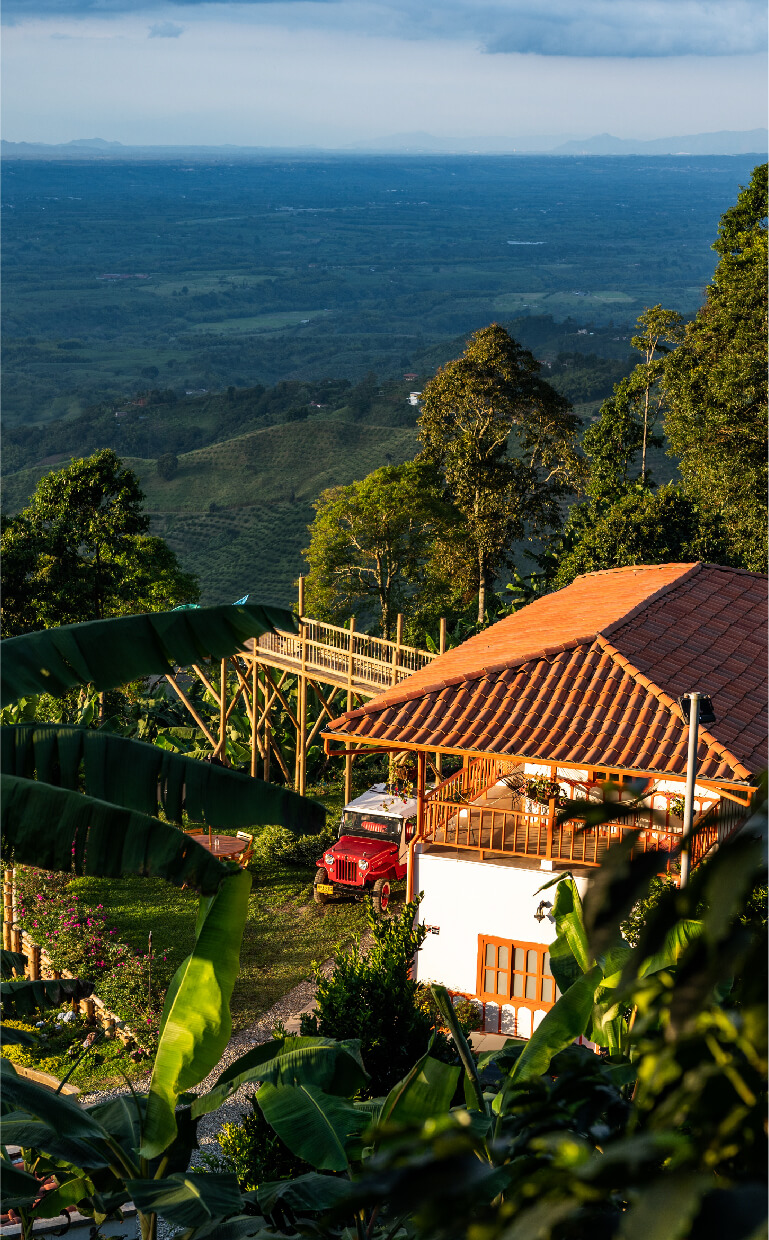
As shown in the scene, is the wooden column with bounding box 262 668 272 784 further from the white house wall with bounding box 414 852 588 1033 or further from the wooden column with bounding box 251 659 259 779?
the white house wall with bounding box 414 852 588 1033

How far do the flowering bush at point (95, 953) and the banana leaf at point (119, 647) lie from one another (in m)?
9.60

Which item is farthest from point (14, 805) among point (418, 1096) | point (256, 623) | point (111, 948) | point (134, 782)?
point (111, 948)

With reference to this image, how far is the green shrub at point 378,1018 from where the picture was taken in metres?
11.1

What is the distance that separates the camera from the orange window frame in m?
14.2

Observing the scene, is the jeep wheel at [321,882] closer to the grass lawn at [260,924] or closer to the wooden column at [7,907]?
the grass lawn at [260,924]

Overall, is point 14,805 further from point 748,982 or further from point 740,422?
point 740,422

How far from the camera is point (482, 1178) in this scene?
212 centimetres

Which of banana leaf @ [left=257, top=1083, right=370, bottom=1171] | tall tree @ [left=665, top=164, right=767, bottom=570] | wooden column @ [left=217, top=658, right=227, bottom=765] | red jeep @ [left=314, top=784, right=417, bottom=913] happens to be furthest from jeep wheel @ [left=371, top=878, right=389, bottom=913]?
tall tree @ [left=665, top=164, right=767, bottom=570]

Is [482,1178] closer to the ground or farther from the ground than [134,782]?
farther from the ground

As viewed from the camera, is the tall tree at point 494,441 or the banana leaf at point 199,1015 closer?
the banana leaf at point 199,1015

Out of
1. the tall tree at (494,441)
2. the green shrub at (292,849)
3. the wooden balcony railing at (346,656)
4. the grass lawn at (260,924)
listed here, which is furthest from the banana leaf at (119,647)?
the tall tree at (494,441)

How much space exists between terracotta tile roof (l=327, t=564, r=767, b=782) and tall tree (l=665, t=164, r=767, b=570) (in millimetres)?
12204

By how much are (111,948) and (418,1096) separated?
9.93 m

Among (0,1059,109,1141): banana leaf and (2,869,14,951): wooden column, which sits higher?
(0,1059,109,1141): banana leaf
